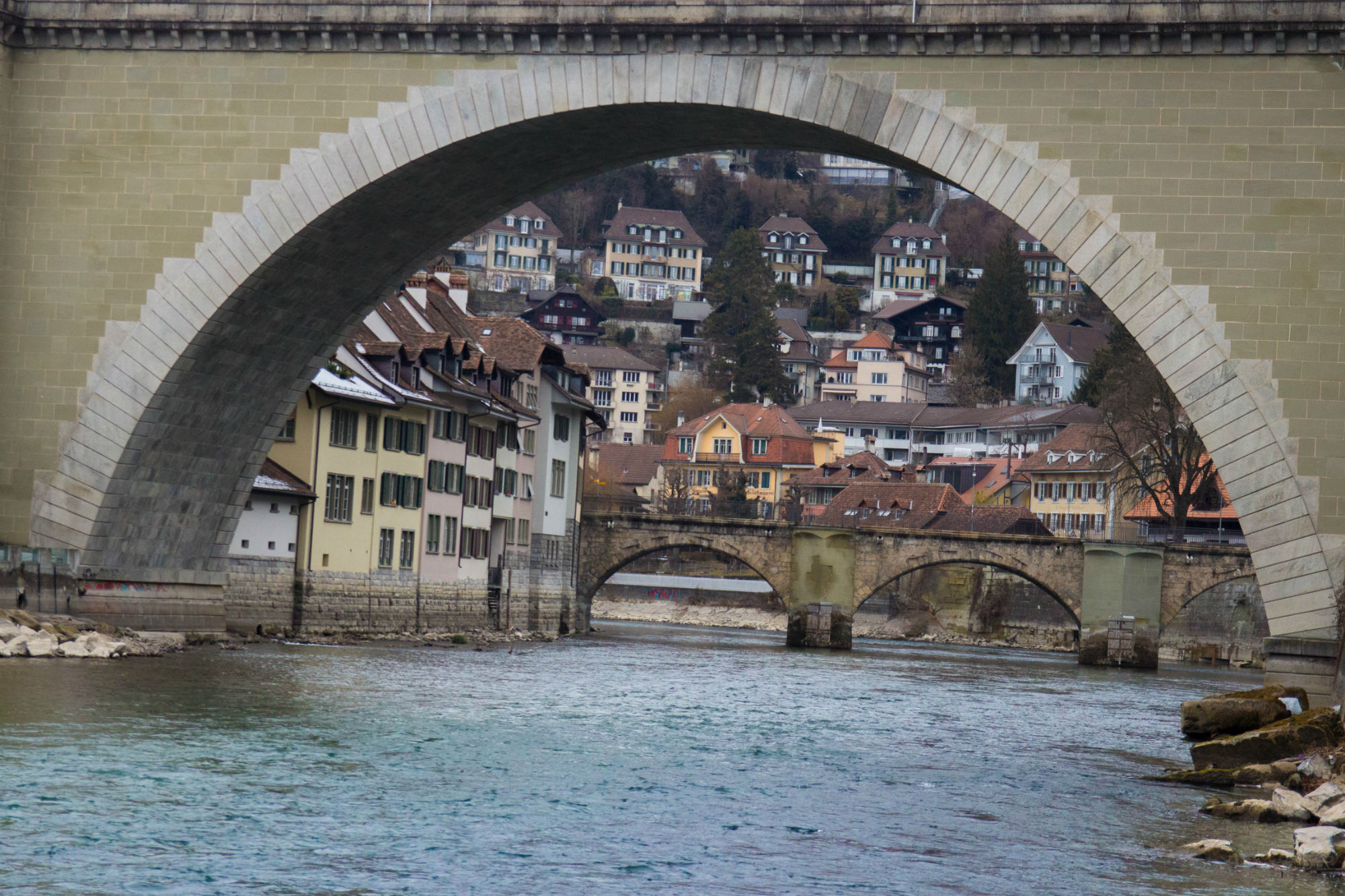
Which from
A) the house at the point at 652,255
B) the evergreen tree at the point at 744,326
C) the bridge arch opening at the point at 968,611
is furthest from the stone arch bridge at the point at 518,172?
the house at the point at 652,255

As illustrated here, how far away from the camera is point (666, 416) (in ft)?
426

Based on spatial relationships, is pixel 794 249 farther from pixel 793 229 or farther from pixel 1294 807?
pixel 1294 807

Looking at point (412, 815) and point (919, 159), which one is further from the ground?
point (919, 159)

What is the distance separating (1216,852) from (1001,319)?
120 meters

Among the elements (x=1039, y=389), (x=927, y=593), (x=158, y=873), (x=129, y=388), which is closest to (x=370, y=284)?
(x=129, y=388)

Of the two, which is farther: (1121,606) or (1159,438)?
(1121,606)

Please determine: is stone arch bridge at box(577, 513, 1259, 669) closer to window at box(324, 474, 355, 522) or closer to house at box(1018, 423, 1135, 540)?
window at box(324, 474, 355, 522)

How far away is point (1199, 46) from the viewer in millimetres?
19531

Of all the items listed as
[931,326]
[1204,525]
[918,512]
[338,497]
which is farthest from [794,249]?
[338,497]

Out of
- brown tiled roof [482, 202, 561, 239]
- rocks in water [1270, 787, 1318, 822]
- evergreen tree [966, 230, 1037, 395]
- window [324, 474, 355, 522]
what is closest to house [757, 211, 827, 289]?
brown tiled roof [482, 202, 561, 239]

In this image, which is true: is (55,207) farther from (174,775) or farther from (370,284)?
(174,775)

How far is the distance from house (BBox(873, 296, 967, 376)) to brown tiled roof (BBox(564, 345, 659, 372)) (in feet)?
74.5

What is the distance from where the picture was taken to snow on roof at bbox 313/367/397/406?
38281mm

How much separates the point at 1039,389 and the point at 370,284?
10423 cm
